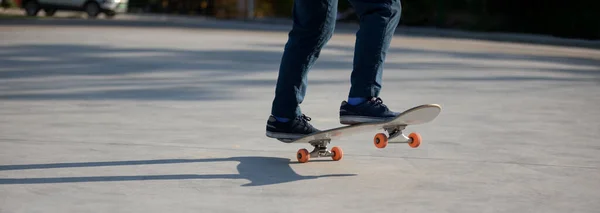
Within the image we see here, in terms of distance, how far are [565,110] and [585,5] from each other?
17810mm

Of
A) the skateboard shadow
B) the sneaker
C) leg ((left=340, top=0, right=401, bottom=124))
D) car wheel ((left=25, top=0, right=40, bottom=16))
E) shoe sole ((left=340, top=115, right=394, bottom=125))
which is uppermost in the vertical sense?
leg ((left=340, top=0, right=401, bottom=124))

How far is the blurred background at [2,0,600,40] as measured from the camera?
84.1ft

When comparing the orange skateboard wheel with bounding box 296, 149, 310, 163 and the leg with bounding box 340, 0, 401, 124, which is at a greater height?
the leg with bounding box 340, 0, 401, 124

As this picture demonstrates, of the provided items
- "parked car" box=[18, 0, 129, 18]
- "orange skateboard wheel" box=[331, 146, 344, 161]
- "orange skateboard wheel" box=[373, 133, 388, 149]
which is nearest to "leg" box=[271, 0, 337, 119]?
"orange skateboard wheel" box=[331, 146, 344, 161]

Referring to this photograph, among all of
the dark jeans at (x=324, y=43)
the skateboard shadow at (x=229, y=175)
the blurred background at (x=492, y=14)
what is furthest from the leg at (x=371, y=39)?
the blurred background at (x=492, y=14)

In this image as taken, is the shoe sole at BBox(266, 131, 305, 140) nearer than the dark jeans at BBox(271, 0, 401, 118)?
No

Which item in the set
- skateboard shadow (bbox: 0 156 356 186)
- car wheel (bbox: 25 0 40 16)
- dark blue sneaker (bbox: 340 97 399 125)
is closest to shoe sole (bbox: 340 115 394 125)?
dark blue sneaker (bbox: 340 97 399 125)

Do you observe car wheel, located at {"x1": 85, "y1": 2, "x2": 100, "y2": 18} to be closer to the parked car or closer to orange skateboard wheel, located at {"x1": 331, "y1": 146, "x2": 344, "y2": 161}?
the parked car

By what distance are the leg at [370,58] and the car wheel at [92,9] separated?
3757cm

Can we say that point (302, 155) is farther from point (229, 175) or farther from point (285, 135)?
point (229, 175)

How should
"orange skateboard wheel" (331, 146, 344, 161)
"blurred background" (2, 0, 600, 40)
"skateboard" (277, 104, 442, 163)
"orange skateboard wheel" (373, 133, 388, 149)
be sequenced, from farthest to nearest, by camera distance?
1. "blurred background" (2, 0, 600, 40)
2. "orange skateboard wheel" (331, 146, 344, 161)
3. "orange skateboard wheel" (373, 133, 388, 149)
4. "skateboard" (277, 104, 442, 163)

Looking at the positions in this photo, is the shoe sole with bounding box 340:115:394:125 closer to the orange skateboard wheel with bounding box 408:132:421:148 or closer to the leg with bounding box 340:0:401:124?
the leg with bounding box 340:0:401:124

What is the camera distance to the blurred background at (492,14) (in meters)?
25.6

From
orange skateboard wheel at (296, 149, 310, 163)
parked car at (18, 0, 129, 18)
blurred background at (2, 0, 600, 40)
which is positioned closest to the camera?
orange skateboard wheel at (296, 149, 310, 163)
